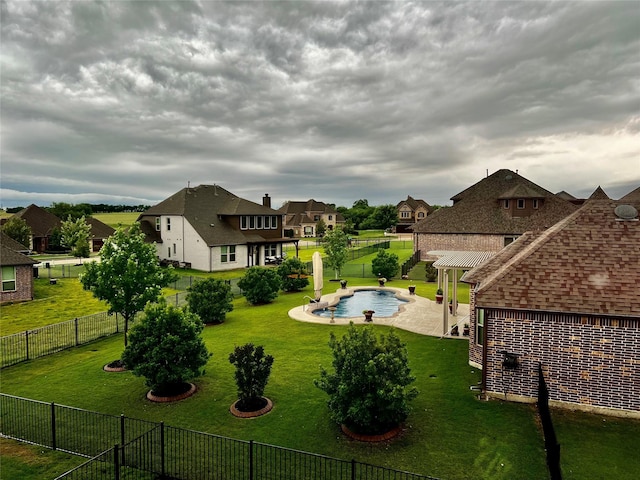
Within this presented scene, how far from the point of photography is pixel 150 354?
38.5ft

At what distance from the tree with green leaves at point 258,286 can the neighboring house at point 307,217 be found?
68.4 metres

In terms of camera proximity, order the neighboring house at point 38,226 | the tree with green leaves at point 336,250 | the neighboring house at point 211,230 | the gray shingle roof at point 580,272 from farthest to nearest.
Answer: the neighboring house at point 38,226 → the neighboring house at point 211,230 → the tree with green leaves at point 336,250 → the gray shingle roof at point 580,272

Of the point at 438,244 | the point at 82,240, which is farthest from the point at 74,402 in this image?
the point at 82,240

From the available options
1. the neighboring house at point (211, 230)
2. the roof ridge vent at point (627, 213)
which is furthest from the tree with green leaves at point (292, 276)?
the roof ridge vent at point (627, 213)

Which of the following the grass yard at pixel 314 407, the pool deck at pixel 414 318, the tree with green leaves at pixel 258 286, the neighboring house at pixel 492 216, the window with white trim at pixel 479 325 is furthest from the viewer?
the neighboring house at pixel 492 216

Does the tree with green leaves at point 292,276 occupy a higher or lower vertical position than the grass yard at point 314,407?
higher

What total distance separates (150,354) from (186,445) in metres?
3.27

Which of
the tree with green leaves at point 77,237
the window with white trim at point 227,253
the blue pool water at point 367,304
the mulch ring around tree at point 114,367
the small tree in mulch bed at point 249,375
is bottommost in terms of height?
the mulch ring around tree at point 114,367

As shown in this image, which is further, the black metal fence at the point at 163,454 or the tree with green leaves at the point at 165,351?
the tree with green leaves at the point at 165,351

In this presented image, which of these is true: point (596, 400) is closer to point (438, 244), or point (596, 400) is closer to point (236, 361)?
point (236, 361)

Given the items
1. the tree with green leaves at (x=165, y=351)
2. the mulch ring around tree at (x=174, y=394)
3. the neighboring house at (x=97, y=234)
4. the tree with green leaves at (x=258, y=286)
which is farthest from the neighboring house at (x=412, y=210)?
the tree with green leaves at (x=165, y=351)

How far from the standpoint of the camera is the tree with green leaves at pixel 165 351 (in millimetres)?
11688

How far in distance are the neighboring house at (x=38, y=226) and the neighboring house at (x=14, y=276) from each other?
1426 inches

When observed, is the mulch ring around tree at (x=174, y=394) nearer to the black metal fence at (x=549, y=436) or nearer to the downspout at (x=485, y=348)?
the downspout at (x=485, y=348)
